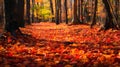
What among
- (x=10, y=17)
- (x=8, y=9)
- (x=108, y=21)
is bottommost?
(x=108, y=21)

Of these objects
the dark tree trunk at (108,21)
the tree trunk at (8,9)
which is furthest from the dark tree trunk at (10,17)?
the dark tree trunk at (108,21)

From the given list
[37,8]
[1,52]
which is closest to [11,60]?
[1,52]

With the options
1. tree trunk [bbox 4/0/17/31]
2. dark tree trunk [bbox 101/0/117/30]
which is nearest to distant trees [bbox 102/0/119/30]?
dark tree trunk [bbox 101/0/117/30]

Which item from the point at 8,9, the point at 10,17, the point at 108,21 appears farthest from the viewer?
the point at 108,21

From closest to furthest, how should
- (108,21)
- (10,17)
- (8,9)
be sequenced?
(8,9)
(10,17)
(108,21)

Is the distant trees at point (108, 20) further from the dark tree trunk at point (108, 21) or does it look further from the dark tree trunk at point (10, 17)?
the dark tree trunk at point (10, 17)

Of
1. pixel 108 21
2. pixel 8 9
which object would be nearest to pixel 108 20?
pixel 108 21

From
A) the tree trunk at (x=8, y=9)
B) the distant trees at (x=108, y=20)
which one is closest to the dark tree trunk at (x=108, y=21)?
the distant trees at (x=108, y=20)

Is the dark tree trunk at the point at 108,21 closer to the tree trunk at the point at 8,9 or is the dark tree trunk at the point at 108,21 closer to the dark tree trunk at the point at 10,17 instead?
the dark tree trunk at the point at 10,17

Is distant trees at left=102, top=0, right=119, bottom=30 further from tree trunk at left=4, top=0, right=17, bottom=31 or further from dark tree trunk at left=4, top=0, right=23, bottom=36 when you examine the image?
tree trunk at left=4, top=0, right=17, bottom=31

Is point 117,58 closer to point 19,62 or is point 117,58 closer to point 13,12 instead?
point 19,62

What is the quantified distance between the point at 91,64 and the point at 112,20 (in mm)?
9367

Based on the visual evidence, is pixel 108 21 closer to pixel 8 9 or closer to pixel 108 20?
pixel 108 20

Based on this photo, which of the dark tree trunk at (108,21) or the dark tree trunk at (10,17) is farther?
the dark tree trunk at (108,21)
